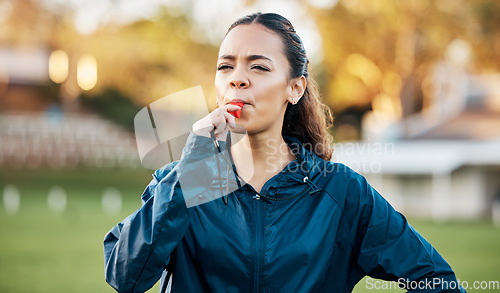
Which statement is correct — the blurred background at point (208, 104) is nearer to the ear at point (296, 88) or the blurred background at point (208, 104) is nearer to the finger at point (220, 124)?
the ear at point (296, 88)

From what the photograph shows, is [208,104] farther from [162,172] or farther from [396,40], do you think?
[396,40]

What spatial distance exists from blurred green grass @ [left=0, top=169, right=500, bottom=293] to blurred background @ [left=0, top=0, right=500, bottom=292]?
5 cm

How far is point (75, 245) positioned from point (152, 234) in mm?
10618

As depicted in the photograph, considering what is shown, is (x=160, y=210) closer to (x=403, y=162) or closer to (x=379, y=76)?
(x=403, y=162)

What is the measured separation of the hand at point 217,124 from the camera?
2.16m

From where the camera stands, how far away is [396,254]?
2.34 metres

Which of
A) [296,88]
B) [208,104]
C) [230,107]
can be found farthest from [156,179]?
[208,104]

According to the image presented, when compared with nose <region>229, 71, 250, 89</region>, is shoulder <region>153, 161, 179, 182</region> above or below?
below

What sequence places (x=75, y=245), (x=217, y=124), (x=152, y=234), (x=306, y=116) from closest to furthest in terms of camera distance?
(x=152, y=234) < (x=217, y=124) < (x=306, y=116) < (x=75, y=245)

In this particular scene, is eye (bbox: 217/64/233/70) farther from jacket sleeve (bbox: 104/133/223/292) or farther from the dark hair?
jacket sleeve (bbox: 104/133/223/292)

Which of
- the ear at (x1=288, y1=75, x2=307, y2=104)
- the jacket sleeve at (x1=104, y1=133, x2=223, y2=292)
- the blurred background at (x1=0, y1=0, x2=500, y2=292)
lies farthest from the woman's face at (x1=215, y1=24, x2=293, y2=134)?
the blurred background at (x1=0, y1=0, x2=500, y2=292)

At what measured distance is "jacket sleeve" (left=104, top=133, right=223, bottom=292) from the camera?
203 centimetres

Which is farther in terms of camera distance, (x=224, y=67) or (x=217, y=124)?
(x=224, y=67)

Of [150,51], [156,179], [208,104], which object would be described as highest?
[150,51]
